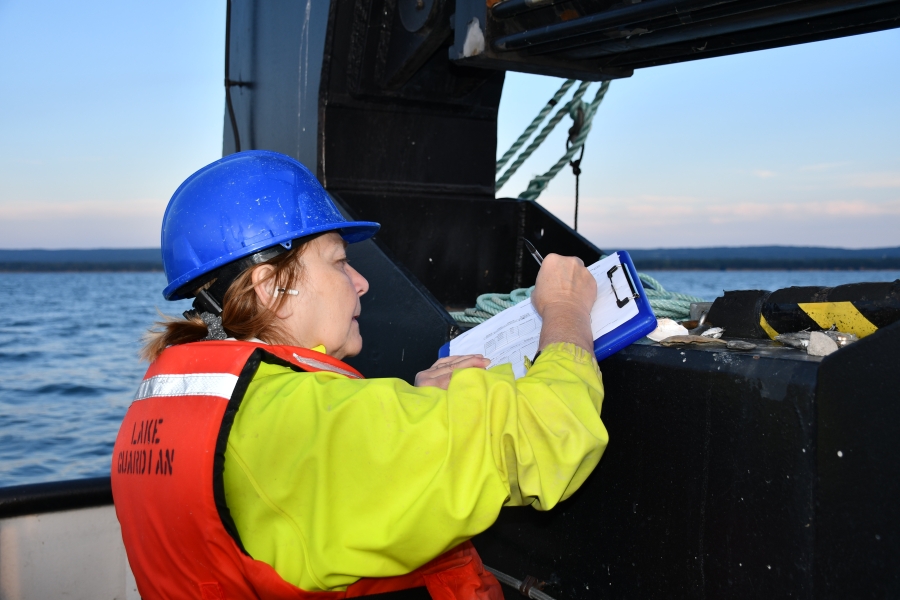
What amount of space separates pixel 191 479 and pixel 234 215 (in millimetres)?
646

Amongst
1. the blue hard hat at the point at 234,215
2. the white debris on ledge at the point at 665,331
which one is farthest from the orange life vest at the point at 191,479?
the white debris on ledge at the point at 665,331

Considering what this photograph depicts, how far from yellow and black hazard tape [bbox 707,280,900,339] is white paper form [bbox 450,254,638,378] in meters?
0.40

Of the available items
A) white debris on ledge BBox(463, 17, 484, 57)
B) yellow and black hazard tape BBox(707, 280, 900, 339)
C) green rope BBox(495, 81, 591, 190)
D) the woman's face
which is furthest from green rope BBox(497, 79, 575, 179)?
the woman's face

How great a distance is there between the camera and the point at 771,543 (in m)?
1.51


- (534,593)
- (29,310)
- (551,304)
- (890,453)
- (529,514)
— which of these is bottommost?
(29,310)

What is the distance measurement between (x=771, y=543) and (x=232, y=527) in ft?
3.33

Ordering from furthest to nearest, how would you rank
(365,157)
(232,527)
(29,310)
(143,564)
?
(29,310), (365,157), (143,564), (232,527)

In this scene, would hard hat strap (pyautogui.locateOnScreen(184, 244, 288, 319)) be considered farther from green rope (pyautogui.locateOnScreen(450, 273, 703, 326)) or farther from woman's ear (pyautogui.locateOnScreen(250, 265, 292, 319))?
green rope (pyautogui.locateOnScreen(450, 273, 703, 326))

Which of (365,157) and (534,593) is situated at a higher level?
(365,157)

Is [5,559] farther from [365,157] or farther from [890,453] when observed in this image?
[890,453]

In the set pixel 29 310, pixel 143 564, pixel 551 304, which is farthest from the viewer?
pixel 29 310

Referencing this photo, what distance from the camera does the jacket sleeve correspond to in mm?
1376

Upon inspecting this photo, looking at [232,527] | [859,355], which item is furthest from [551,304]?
[232,527]

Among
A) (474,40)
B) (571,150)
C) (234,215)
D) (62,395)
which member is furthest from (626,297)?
(62,395)
